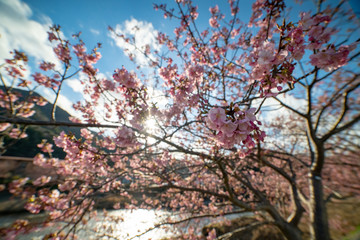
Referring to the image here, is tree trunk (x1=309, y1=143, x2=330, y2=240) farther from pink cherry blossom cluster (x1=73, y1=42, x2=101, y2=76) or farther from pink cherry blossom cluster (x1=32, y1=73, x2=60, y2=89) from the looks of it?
Result: pink cherry blossom cluster (x1=32, y1=73, x2=60, y2=89)

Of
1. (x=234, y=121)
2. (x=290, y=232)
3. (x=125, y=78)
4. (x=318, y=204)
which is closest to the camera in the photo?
(x=234, y=121)

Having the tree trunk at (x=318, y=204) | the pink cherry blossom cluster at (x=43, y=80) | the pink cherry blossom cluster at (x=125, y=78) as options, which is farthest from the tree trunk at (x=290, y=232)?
the pink cherry blossom cluster at (x=43, y=80)

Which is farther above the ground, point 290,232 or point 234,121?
point 234,121

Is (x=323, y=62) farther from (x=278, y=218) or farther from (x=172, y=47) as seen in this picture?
(x=172, y=47)

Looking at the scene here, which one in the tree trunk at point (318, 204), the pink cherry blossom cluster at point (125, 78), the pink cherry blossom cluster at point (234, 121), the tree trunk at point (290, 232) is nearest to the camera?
the pink cherry blossom cluster at point (234, 121)

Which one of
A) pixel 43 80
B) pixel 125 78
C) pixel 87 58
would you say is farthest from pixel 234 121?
pixel 43 80

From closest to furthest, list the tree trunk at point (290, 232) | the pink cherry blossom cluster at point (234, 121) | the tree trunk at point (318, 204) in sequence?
the pink cherry blossom cluster at point (234, 121), the tree trunk at point (318, 204), the tree trunk at point (290, 232)

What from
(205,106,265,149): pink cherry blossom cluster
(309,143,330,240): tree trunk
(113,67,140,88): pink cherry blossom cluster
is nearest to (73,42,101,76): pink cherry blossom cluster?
(113,67,140,88): pink cherry blossom cluster

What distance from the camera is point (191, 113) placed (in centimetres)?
338

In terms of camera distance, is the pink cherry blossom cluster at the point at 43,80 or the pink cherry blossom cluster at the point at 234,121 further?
the pink cherry blossom cluster at the point at 43,80

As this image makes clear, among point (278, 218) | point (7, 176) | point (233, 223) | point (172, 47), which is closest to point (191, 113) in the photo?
point (172, 47)

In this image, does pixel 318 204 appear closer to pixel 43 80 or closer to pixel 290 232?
pixel 290 232

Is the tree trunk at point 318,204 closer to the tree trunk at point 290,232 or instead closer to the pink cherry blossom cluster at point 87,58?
the tree trunk at point 290,232

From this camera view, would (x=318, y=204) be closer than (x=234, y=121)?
No
